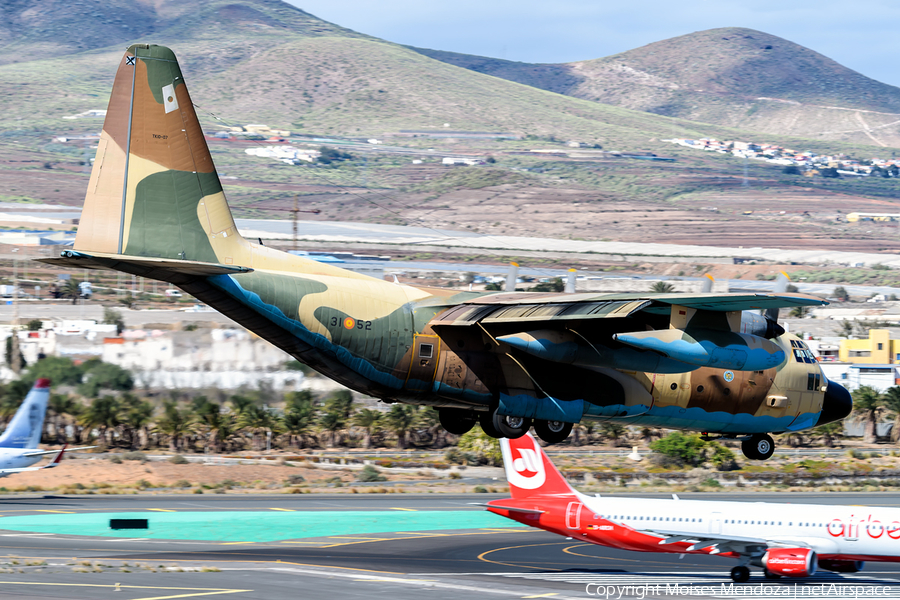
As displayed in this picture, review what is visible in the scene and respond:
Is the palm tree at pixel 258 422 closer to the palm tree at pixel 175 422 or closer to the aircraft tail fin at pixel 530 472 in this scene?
the palm tree at pixel 175 422

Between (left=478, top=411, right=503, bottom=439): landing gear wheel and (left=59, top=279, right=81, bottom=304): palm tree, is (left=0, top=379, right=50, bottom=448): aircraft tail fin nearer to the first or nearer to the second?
(left=478, top=411, right=503, bottom=439): landing gear wheel

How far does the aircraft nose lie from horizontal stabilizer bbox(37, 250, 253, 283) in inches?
628

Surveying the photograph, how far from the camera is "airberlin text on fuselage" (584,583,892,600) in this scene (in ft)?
169

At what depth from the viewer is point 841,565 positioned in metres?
55.1

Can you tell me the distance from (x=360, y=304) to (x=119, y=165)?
20.0ft

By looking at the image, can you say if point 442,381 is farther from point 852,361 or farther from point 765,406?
point 852,361

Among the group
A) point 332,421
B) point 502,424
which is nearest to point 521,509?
point 332,421

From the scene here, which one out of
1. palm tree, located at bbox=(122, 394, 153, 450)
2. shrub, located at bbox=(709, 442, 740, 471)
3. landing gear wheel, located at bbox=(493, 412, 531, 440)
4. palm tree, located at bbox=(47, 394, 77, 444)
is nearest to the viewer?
landing gear wheel, located at bbox=(493, 412, 531, 440)

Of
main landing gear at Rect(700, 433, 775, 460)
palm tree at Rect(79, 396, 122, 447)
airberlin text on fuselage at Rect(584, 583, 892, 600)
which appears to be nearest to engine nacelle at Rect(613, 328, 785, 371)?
main landing gear at Rect(700, 433, 775, 460)

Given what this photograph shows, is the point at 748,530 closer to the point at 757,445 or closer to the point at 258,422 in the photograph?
the point at 757,445

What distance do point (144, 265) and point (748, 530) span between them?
140 feet

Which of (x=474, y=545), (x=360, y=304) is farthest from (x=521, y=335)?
(x=474, y=545)

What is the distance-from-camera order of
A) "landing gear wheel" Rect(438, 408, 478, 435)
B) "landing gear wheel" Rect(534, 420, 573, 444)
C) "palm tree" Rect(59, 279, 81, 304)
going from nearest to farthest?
1. "landing gear wheel" Rect(534, 420, 573, 444)
2. "landing gear wheel" Rect(438, 408, 478, 435)
3. "palm tree" Rect(59, 279, 81, 304)

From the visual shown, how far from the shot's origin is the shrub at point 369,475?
3489 inches
